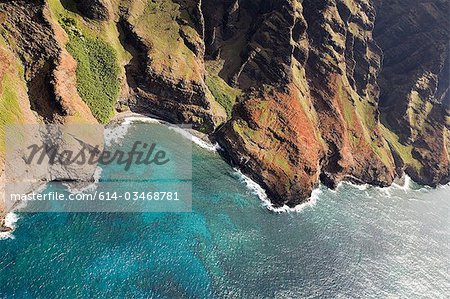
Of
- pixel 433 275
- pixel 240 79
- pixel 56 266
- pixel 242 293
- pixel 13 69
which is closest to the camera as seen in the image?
pixel 56 266

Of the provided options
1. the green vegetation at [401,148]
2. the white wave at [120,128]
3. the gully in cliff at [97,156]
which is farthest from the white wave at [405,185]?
the white wave at [120,128]

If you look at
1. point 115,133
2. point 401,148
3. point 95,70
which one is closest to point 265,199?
point 115,133

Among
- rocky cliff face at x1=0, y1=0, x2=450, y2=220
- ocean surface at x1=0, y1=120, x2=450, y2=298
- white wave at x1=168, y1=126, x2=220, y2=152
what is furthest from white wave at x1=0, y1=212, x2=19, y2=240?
white wave at x1=168, y1=126, x2=220, y2=152

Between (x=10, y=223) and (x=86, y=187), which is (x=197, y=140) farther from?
(x=10, y=223)

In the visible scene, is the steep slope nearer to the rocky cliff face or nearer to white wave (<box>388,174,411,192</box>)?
the rocky cliff face

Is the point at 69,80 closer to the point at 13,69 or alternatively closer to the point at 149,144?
the point at 13,69

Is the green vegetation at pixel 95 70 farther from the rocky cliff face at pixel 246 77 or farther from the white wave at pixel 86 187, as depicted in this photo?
the white wave at pixel 86 187

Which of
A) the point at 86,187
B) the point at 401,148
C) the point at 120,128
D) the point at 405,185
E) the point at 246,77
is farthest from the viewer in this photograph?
the point at 401,148

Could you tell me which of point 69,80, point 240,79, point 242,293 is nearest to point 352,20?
point 240,79
